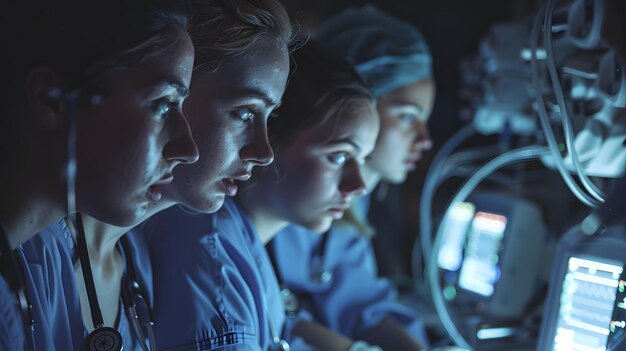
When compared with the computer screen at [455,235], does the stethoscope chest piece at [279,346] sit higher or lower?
lower

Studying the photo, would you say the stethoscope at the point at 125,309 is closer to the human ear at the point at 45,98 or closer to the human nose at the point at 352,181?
the human ear at the point at 45,98

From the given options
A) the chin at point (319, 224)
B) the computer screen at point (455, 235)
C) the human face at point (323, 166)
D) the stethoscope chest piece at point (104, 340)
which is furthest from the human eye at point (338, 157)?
the computer screen at point (455, 235)

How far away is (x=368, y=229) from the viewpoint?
1599 millimetres

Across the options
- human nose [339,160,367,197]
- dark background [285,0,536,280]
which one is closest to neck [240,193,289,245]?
human nose [339,160,367,197]

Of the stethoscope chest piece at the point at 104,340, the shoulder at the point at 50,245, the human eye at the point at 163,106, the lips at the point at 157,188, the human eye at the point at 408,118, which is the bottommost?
the stethoscope chest piece at the point at 104,340

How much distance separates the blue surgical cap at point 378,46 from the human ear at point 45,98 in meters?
0.83

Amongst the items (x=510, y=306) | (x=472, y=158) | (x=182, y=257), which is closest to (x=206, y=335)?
(x=182, y=257)

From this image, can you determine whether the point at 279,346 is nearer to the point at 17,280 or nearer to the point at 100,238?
the point at 100,238

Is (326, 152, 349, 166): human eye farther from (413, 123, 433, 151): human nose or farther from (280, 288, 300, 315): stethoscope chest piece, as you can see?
(413, 123, 433, 151): human nose

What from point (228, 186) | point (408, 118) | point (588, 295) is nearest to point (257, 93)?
point (228, 186)

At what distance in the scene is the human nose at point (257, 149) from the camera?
782 millimetres

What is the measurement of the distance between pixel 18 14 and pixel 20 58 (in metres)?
0.04

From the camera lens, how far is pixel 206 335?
869 mm

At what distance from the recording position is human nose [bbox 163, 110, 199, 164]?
667 millimetres
